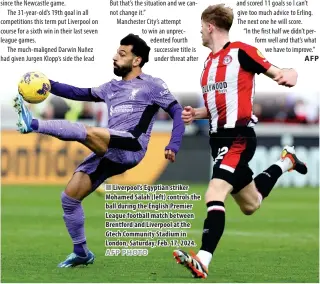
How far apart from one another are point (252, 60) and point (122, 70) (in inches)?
63.2

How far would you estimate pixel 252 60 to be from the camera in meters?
9.79

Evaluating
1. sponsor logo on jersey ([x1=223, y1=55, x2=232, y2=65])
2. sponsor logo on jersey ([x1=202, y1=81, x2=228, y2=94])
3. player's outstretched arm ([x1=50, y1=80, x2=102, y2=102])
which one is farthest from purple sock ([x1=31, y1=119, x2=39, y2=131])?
sponsor logo on jersey ([x1=223, y1=55, x2=232, y2=65])

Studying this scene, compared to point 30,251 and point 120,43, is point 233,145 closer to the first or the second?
point 120,43

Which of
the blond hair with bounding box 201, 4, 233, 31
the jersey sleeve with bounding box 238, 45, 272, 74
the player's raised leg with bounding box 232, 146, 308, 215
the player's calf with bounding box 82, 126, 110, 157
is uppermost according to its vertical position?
the blond hair with bounding box 201, 4, 233, 31

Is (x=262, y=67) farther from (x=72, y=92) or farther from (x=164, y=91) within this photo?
(x=72, y=92)

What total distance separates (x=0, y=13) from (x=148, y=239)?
3.05 m

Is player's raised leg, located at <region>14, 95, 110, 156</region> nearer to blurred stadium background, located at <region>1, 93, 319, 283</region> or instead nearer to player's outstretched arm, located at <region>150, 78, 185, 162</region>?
player's outstretched arm, located at <region>150, 78, 185, 162</region>

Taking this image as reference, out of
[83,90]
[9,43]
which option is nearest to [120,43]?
[83,90]

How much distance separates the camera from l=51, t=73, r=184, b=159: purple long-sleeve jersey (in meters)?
10.6

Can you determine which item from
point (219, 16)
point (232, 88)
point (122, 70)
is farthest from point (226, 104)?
point (122, 70)

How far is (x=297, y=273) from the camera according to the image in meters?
10.3

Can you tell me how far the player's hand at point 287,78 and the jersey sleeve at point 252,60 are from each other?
0.19m

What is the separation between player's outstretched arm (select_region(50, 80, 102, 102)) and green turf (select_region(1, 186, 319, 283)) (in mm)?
1783

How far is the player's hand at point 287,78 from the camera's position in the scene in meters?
9.48
